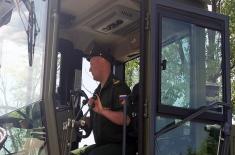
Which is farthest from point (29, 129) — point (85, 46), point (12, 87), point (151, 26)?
point (85, 46)

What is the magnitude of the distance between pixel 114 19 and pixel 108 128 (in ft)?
4.34

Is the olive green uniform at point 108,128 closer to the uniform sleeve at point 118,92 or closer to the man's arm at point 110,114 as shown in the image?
the uniform sleeve at point 118,92

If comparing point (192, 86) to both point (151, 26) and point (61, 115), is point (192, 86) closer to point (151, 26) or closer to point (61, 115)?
point (151, 26)

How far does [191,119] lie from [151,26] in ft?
2.23

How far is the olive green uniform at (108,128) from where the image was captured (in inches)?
136

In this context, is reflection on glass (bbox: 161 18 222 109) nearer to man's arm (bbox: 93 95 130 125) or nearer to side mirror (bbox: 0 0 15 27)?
man's arm (bbox: 93 95 130 125)

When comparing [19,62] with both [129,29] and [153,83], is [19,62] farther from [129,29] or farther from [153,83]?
[129,29]

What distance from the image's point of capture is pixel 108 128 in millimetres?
3566

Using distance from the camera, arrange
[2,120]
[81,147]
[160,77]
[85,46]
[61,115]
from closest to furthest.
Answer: [160,77]
[61,115]
[2,120]
[81,147]
[85,46]

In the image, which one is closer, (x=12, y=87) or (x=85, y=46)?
(x=12, y=87)

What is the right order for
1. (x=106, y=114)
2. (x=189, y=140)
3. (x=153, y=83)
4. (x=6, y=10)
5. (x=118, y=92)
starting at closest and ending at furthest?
(x=153, y=83)
(x=189, y=140)
(x=106, y=114)
(x=118, y=92)
(x=6, y=10)

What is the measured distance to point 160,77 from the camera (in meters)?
3.00

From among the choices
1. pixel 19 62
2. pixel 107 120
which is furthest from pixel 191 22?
pixel 19 62


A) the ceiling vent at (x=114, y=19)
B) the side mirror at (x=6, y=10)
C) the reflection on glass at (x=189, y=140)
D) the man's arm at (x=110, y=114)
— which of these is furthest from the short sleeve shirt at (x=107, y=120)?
the side mirror at (x=6, y=10)
